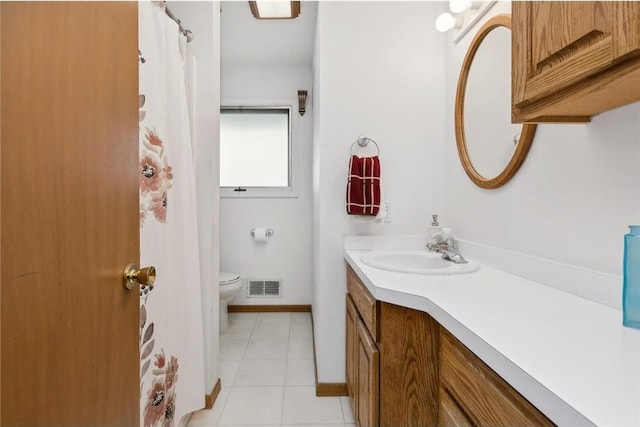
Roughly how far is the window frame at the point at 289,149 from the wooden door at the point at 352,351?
1.64 m

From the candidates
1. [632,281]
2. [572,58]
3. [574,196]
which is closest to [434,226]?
[574,196]

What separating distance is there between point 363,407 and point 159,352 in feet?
2.78

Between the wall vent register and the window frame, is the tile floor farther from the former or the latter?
the window frame

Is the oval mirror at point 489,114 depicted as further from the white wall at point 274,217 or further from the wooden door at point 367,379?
the white wall at point 274,217

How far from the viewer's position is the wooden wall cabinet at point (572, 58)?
544mm

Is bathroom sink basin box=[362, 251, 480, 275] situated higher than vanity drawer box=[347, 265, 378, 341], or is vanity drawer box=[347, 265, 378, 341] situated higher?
bathroom sink basin box=[362, 251, 480, 275]

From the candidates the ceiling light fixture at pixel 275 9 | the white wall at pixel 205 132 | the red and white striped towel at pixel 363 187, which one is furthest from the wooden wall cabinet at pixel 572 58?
the ceiling light fixture at pixel 275 9

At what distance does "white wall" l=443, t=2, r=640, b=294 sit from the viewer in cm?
81

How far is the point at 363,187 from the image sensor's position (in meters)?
1.67

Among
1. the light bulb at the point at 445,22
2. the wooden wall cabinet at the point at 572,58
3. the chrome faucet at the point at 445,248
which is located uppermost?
Result: the light bulb at the point at 445,22

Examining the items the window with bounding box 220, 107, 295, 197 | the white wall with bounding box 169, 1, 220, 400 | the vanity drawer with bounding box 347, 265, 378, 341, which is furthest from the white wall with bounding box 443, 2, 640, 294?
the window with bounding box 220, 107, 295, 197

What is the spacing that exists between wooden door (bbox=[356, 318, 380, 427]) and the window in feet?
6.77

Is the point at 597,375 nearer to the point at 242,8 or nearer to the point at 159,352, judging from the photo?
the point at 159,352

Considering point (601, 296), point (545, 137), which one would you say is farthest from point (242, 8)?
point (601, 296)
